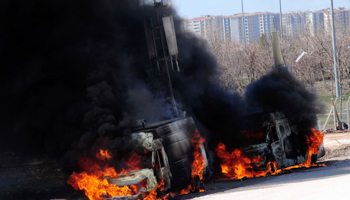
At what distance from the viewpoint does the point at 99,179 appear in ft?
35.2

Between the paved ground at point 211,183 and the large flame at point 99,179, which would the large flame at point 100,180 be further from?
the paved ground at point 211,183

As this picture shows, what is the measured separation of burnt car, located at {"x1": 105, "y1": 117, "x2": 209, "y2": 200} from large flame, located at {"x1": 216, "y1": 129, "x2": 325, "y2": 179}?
2.27 metres

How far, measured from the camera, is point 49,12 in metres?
14.7

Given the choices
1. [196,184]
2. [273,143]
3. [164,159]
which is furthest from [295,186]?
[273,143]

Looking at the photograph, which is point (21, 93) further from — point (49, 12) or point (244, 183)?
point (244, 183)

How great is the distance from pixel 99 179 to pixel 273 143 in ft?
18.8

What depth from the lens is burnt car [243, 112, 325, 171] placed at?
1388 cm

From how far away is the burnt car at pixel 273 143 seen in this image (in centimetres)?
1388

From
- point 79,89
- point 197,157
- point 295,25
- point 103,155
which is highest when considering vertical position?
point 295,25

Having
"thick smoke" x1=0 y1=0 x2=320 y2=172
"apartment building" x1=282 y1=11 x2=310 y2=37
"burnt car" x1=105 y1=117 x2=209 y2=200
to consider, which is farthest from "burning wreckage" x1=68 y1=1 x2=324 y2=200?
"apartment building" x1=282 y1=11 x2=310 y2=37

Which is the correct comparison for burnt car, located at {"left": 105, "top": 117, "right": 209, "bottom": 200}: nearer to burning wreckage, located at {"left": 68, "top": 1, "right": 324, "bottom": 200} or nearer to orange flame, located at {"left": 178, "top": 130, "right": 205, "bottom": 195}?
burning wreckage, located at {"left": 68, "top": 1, "right": 324, "bottom": 200}

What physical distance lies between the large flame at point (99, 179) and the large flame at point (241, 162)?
14.5 ft

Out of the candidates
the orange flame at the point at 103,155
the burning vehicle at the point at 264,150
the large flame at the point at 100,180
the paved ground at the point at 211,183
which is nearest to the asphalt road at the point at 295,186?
the paved ground at the point at 211,183

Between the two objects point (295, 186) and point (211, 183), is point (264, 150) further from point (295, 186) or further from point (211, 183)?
point (295, 186)
